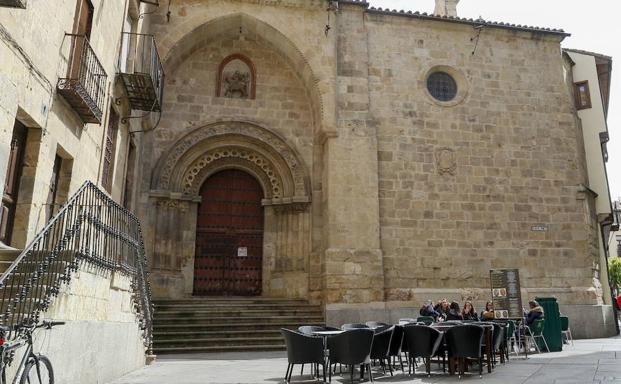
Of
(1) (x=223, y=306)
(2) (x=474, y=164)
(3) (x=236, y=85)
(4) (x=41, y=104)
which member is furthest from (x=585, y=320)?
(4) (x=41, y=104)

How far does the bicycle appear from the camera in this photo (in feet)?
11.6

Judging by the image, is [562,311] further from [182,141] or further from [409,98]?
[182,141]

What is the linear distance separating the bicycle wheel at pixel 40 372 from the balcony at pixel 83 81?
13.5ft

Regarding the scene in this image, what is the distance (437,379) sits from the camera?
6.42 metres

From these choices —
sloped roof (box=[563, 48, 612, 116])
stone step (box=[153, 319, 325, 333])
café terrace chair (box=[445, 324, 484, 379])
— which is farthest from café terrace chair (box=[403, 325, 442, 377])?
sloped roof (box=[563, 48, 612, 116])

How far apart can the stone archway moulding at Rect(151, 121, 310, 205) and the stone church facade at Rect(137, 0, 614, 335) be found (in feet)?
0.12

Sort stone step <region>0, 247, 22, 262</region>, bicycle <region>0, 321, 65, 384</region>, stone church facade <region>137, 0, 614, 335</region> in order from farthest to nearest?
stone church facade <region>137, 0, 614, 335</region> < stone step <region>0, 247, 22, 262</region> < bicycle <region>0, 321, 65, 384</region>

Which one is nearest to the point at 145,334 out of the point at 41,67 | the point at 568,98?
the point at 41,67

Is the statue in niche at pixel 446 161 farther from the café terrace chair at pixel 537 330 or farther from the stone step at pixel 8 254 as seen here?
the stone step at pixel 8 254

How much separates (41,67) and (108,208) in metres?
2.01

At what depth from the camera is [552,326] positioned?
32.4 ft

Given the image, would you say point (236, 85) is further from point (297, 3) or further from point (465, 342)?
point (465, 342)

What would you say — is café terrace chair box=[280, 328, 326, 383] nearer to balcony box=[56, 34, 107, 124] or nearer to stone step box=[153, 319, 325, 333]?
balcony box=[56, 34, 107, 124]

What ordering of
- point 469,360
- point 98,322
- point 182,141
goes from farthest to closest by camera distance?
point 182,141
point 469,360
point 98,322
